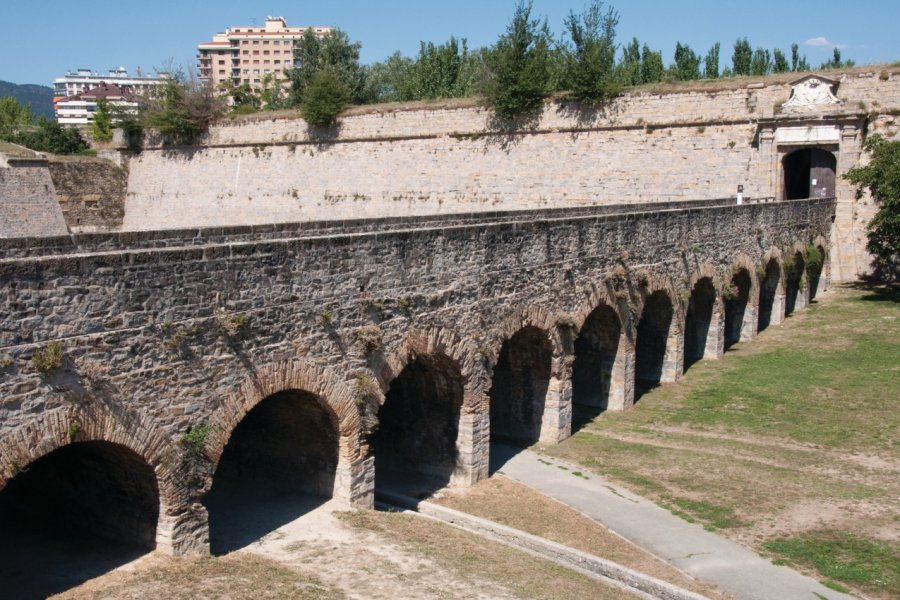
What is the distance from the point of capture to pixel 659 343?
751 inches

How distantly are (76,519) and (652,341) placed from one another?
12652mm

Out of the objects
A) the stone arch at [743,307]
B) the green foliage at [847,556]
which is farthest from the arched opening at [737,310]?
the green foliage at [847,556]

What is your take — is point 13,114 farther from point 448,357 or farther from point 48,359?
point 48,359

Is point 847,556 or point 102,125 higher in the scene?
point 102,125

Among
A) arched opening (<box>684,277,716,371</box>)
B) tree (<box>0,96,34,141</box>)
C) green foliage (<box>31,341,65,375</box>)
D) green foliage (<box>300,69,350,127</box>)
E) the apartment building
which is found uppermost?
the apartment building

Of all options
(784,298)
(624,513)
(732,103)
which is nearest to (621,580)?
(624,513)

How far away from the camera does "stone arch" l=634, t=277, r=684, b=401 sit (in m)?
18.6

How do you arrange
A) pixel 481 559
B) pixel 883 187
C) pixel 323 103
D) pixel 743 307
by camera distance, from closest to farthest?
pixel 481 559 < pixel 743 307 < pixel 883 187 < pixel 323 103

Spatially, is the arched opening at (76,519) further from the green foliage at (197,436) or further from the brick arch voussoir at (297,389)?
the brick arch voussoir at (297,389)

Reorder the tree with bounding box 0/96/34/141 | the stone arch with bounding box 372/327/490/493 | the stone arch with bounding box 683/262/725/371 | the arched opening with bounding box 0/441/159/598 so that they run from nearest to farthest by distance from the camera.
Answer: the arched opening with bounding box 0/441/159/598 < the stone arch with bounding box 372/327/490/493 < the stone arch with bounding box 683/262/725/371 < the tree with bounding box 0/96/34/141

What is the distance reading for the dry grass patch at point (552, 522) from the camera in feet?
34.2

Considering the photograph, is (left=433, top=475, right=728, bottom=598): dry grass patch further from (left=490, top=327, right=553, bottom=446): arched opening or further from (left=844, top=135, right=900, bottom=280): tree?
(left=844, top=135, right=900, bottom=280): tree

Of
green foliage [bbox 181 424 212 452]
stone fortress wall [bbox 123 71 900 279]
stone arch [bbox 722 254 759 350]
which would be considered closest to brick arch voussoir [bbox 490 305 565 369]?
green foliage [bbox 181 424 212 452]

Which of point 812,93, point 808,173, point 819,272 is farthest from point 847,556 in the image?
point 808,173
